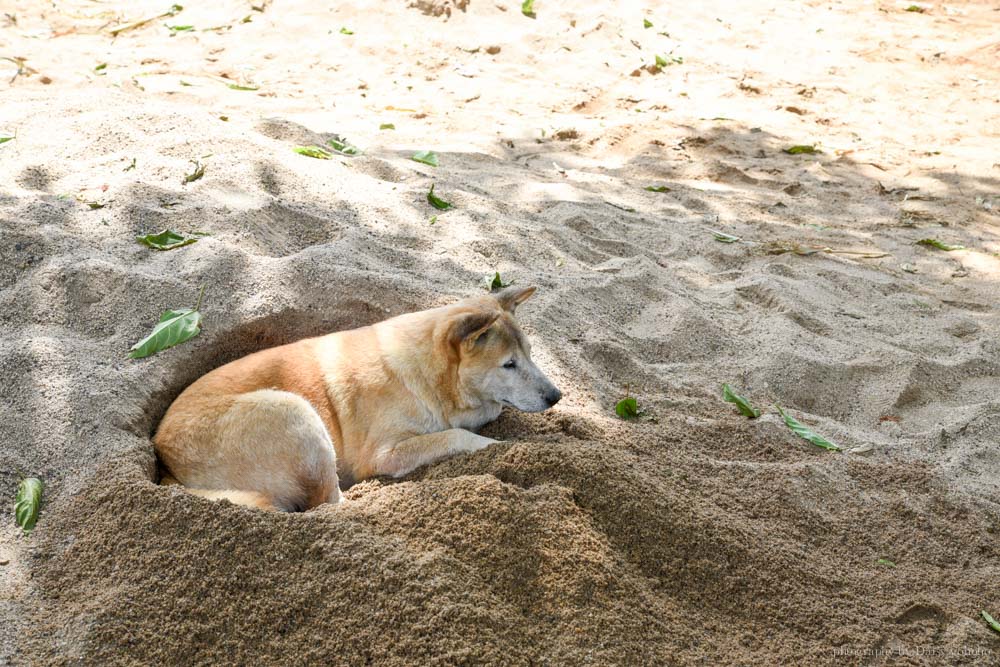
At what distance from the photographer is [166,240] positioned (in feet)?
15.8

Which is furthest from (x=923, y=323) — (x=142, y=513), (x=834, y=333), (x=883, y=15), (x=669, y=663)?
(x=883, y=15)

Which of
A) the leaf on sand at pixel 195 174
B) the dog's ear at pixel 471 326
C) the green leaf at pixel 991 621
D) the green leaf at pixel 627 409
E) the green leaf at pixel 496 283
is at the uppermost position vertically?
the dog's ear at pixel 471 326

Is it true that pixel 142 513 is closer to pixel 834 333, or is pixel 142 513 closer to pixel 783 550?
pixel 783 550

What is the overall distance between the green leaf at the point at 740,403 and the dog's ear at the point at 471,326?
1367 millimetres

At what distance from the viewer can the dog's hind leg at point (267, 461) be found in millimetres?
3607

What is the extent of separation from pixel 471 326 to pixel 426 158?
3394mm

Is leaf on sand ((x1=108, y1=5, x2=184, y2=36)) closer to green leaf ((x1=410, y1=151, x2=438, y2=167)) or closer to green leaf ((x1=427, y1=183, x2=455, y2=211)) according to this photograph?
green leaf ((x1=410, y1=151, x2=438, y2=167))

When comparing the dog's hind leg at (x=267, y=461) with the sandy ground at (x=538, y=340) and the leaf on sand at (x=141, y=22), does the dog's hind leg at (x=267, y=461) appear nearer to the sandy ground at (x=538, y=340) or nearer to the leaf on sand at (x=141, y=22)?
the sandy ground at (x=538, y=340)

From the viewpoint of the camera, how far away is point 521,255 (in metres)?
5.68

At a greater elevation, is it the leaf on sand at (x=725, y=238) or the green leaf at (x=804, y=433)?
the green leaf at (x=804, y=433)

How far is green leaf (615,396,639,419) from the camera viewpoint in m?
4.27

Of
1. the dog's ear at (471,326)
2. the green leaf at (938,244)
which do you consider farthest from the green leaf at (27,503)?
the green leaf at (938,244)

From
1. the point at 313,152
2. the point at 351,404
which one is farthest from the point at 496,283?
the point at 313,152

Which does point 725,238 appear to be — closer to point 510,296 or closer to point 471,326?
point 510,296
